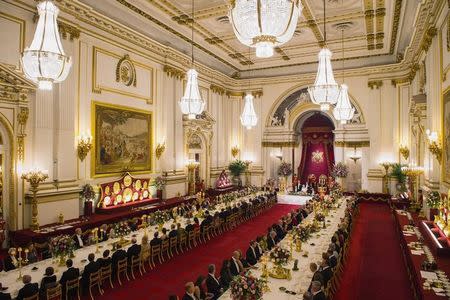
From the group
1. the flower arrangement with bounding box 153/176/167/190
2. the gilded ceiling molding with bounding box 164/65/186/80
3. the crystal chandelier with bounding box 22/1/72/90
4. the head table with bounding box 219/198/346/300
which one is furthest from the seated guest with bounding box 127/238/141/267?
the gilded ceiling molding with bounding box 164/65/186/80

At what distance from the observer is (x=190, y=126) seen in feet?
61.7

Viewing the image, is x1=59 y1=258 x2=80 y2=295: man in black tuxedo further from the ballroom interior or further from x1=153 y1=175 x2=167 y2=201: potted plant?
x1=153 y1=175 x2=167 y2=201: potted plant

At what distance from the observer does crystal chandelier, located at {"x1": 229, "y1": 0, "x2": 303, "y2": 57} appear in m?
4.48

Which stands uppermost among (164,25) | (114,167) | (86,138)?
(164,25)

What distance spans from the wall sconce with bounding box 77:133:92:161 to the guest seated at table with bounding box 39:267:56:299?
647 cm

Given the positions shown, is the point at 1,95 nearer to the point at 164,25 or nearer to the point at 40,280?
the point at 40,280

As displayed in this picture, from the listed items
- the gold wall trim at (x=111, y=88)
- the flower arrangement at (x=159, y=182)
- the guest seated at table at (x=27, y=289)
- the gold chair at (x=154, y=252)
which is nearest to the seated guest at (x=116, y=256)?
the gold chair at (x=154, y=252)

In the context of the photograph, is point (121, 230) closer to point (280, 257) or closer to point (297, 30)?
point (280, 257)

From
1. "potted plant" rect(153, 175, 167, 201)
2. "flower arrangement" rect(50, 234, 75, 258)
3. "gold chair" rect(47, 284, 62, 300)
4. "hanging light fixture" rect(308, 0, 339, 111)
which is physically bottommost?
"gold chair" rect(47, 284, 62, 300)

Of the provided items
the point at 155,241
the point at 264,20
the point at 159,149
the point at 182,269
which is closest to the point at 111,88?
the point at 159,149

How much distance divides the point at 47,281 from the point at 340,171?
59.0 feet

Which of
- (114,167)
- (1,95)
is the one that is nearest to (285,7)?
(1,95)

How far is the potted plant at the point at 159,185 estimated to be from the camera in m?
15.8

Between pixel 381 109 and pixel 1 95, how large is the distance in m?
19.2
